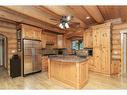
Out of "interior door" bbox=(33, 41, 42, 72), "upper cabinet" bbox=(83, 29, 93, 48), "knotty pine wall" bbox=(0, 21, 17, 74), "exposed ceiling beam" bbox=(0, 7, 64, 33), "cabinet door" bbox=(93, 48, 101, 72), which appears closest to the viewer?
"exposed ceiling beam" bbox=(0, 7, 64, 33)

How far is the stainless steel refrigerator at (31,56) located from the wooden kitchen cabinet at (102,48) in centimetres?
295

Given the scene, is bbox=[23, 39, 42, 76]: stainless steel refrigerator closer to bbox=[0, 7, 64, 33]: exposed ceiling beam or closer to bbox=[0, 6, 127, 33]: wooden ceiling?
bbox=[0, 7, 64, 33]: exposed ceiling beam

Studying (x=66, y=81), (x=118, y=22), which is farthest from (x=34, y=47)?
(x=118, y=22)

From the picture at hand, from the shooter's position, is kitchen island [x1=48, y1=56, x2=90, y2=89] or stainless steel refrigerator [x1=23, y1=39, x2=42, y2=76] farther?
stainless steel refrigerator [x1=23, y1=39, x2=42, y2=76]

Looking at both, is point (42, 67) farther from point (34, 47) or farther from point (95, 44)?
point (95, 44)

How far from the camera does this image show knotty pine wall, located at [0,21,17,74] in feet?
18.8

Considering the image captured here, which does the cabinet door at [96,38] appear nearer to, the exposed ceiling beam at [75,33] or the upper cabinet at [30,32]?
the exposed ceiling beam at [75,33]

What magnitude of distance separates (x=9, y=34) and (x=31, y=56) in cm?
151

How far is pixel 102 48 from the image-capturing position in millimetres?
5867

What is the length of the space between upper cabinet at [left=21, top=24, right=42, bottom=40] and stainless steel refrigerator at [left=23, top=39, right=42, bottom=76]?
0.72 ft

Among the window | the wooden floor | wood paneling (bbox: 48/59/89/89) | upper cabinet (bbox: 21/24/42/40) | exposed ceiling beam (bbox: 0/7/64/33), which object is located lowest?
the wooden floor

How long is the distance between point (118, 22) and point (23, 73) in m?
5.01

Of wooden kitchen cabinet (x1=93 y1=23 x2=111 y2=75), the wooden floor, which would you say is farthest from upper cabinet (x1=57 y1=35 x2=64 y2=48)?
the wooden floor

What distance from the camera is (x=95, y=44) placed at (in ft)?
20.4
